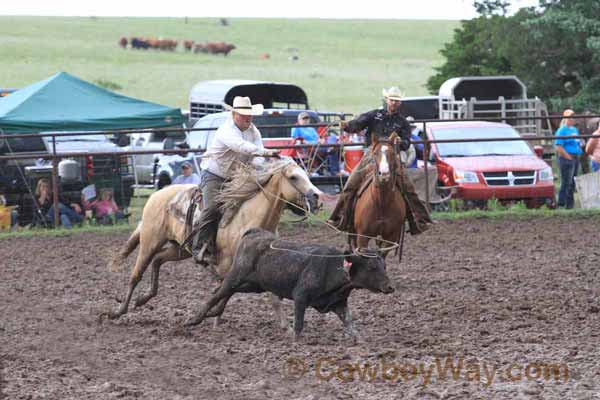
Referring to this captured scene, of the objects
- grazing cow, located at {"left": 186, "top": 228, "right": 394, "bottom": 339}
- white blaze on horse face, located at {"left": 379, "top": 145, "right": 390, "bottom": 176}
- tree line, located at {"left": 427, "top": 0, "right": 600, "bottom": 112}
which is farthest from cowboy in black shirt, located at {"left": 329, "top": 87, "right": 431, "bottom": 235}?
tree line, located at {"left": 427, "top": 0, "right": 600, "bottom": 112}

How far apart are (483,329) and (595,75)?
2012 cm

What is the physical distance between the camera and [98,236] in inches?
618

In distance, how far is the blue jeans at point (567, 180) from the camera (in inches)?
688

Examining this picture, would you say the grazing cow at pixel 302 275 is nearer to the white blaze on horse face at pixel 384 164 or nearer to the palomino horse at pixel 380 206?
the white blaze on horse face at pixel 384 164

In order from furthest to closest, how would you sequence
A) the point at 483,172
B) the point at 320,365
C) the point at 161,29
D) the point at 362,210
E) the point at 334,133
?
the point at 161,29 < the point at 334,133 < the point at 483,172 < the point at 362,210 < the point at 320,365

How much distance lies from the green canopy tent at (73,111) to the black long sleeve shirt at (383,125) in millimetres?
9401

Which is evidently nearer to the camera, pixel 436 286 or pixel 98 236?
pixel 436 286

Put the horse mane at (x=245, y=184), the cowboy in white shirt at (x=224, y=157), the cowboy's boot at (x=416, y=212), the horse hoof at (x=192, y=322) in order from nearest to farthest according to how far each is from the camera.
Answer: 1. the horse hoof at (x=192, y=322)
2. the horse mane at (x=245, y=184)
3. the cowboy in white shirt at (x=224, y=157)
4. the cowboy's boot at (x=416, y=212)

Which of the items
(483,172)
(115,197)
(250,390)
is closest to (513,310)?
(250,390)

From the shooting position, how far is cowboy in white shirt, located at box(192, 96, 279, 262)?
896cm

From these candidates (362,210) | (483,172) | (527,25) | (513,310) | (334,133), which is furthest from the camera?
(527,25)

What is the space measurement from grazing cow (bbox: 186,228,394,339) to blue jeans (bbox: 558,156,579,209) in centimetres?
1017

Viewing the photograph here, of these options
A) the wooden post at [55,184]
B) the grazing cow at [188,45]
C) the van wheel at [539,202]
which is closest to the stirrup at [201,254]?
the wooden post at [55,184]

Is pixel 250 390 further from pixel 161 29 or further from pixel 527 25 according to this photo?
pixel 161 29
